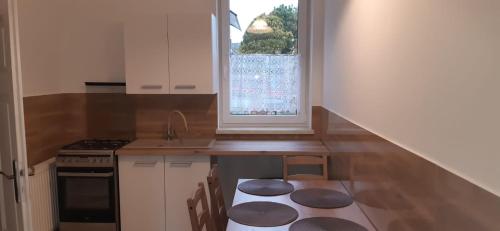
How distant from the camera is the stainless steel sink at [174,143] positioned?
3.19m

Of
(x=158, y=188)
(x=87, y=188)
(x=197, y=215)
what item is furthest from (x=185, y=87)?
(x=197, y=215)

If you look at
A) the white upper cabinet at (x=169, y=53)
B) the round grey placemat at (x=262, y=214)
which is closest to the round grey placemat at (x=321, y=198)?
the round grey placemat at (x=262, y=214)

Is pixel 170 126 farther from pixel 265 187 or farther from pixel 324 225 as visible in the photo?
pixel 324 225

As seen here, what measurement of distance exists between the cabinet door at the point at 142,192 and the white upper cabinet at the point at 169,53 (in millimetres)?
617

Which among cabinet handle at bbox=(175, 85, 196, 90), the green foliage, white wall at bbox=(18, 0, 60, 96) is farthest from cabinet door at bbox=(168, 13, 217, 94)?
white wall at bbox=(18, 0, 60, 96)

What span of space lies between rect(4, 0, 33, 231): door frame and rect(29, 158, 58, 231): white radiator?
0.61m

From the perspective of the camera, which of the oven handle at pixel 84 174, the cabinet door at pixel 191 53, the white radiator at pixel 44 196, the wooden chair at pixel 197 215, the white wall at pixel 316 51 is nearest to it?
the wooden chair at pixel 197 215

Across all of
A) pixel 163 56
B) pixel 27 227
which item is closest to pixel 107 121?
pixel 163 56

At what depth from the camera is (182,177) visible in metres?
3.13

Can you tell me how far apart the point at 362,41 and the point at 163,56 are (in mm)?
1732

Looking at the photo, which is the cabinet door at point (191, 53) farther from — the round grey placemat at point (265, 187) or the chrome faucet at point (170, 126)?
the round grey placemat at point (265, 187)

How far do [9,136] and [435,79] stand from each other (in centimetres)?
231

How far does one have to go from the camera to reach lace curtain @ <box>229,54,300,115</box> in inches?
146

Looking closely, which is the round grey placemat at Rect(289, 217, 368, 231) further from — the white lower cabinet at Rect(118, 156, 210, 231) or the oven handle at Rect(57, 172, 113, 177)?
the oven handle at Rect(57, 172, 113, 177)
